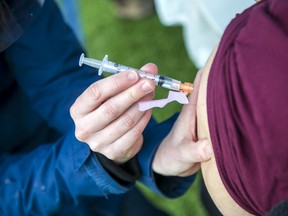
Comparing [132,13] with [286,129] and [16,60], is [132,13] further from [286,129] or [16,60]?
[286,129]

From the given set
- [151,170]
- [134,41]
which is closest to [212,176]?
[151,170]

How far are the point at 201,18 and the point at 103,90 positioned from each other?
0.83 meters

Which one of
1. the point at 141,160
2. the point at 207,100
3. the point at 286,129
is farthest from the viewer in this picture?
the point at 141,160

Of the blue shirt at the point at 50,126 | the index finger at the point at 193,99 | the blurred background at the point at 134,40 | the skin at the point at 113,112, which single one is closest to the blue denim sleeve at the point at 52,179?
the blue shirt at the point at 50,126

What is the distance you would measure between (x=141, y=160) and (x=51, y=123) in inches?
11.9

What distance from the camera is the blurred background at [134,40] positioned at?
7.15 feet

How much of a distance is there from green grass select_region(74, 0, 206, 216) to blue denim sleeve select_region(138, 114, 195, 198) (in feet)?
3.20

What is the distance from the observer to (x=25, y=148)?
1182 millimetres

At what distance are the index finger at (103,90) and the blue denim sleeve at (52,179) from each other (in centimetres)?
15

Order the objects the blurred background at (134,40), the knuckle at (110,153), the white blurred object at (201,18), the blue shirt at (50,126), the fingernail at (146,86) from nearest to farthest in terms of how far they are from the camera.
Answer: the fingernail at (146,86)
the knuckle at (110,153)
the blue shirt at (50,126)
the white blurred object at (201,18)
the blurred background at (134,40)

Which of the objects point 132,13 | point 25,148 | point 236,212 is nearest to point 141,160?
point 236,212

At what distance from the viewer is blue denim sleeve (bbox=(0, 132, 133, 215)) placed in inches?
35.7

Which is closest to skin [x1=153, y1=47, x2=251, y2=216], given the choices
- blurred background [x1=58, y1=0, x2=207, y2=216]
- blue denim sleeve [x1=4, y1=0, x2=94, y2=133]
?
blue denim sleeve [x1=4, y1=0, x2=94, y2=133]

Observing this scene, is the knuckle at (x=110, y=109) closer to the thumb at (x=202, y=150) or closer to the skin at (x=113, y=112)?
the skin at (x=113, y=112)
